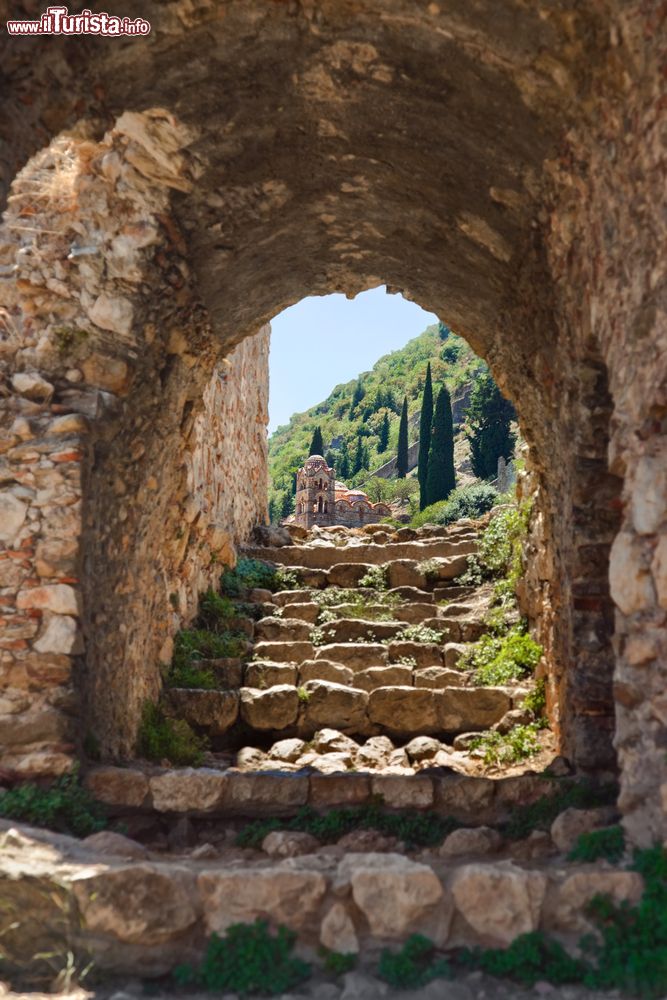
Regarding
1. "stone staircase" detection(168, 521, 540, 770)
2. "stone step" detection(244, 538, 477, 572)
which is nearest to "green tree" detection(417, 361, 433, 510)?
"stone step" detection(244, 538, 477, 572)

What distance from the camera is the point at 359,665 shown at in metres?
6.81

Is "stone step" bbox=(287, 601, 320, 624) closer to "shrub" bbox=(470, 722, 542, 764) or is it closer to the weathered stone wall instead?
the weathered stone wall

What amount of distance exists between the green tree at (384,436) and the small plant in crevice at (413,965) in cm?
5475

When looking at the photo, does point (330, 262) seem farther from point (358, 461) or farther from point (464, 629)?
point (358, 461)

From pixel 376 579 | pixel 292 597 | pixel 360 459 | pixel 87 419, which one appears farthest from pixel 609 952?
pixel 360 459

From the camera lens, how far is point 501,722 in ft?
18.5

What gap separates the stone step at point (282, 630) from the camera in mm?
7520

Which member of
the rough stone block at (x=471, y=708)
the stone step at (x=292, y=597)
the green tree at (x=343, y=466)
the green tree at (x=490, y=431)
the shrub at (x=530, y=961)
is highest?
the green tree at (x=343, y=466)

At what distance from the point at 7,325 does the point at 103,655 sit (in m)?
1.98

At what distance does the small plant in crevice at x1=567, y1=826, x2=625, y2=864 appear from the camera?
9.30 feet

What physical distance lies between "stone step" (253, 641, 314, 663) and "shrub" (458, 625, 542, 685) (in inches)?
55.2

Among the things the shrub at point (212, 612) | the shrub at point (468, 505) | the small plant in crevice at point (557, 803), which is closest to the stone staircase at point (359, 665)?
the shrub at point (212, 612)

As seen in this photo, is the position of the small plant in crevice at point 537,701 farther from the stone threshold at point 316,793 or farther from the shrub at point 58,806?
the shrub at point 58,806

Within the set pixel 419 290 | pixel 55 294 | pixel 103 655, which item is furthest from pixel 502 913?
pixel 419 290
